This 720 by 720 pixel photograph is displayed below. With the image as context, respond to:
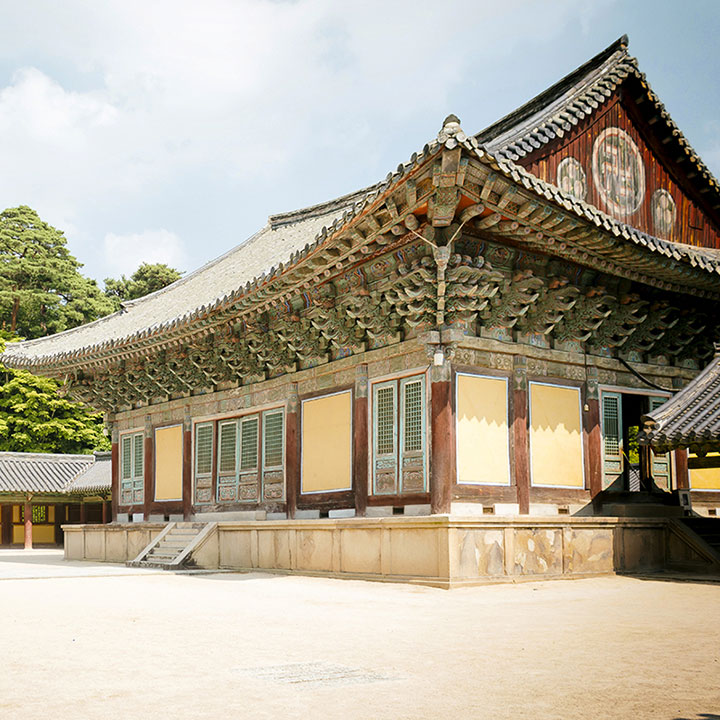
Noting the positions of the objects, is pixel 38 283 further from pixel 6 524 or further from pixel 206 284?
pixel 206 284

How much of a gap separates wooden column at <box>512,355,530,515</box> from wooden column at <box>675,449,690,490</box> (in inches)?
148

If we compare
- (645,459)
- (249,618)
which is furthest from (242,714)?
(645,459)

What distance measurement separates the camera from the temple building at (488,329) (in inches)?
502

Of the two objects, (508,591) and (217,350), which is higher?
(217,350)

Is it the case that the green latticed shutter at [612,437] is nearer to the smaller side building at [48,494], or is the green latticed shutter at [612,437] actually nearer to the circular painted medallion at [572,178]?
the circular painted medallion at [572,178]

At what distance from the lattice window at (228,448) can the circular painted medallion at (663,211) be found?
9656 mm

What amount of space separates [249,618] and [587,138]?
1058 cm

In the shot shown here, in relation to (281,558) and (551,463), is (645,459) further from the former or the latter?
(281,558)

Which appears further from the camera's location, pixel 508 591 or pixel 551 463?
pixel 551 463

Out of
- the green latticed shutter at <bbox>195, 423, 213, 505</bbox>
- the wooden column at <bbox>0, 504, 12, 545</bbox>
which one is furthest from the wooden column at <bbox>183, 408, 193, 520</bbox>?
the wooden column at <bbox>0, 504, 12, 545</bbox>

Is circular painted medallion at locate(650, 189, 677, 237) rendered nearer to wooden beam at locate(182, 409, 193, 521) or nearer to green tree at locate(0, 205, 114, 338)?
wooden beam at locate(182, 409, 193, 521)

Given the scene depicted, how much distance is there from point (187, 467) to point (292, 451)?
14.5ft

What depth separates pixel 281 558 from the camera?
15.1 m

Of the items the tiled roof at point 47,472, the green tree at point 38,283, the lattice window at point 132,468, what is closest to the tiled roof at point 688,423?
the lattice window at point 132,468
